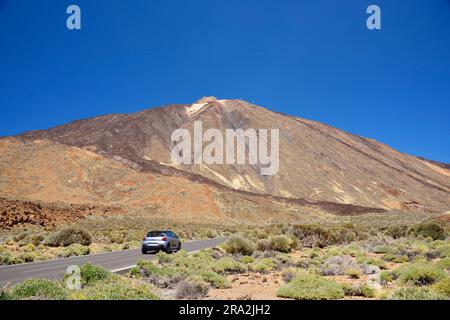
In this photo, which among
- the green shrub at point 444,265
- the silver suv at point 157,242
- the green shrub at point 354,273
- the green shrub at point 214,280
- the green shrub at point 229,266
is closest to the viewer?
the green shrub at point 214,280

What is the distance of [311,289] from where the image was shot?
430 inches

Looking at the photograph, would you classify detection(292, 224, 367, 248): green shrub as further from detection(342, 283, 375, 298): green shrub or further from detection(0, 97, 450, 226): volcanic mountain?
detection(0, 97, 450, 226): volcanic mountain

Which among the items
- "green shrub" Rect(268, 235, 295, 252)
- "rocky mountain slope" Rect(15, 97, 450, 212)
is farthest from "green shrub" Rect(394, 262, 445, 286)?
"rocky mountain slope" Rect(15, 97, 450, 212)

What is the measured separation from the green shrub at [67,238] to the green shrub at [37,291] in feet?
76.2

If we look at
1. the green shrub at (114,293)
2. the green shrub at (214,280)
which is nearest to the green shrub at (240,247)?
the green shrub at (214,280)

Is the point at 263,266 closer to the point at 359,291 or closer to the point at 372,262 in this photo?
the point at 372,262

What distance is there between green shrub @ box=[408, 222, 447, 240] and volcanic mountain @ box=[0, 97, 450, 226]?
52.7m

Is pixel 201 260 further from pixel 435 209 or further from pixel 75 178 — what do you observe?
pixel 435 209

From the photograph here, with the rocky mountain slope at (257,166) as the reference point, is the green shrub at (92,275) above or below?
below

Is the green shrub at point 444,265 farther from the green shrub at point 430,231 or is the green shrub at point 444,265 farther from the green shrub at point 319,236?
the green shrub at point 430,231

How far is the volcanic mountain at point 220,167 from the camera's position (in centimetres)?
8375

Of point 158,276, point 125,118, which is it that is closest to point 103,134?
point 125,118

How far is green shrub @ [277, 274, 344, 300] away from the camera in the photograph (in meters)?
10.7
